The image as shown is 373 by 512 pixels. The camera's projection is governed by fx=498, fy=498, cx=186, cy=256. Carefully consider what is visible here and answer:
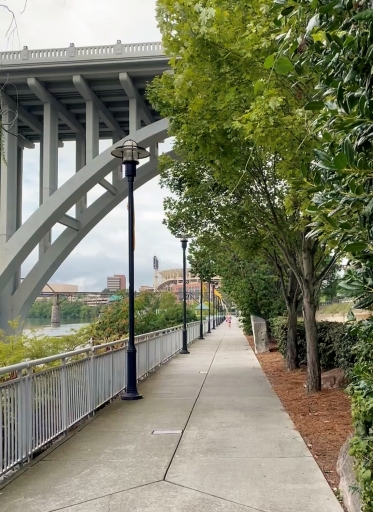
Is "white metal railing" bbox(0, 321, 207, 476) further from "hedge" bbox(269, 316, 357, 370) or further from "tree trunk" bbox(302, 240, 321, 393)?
"hedge" bbox(269, 316, 357, 370)

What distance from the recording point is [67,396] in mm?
7125

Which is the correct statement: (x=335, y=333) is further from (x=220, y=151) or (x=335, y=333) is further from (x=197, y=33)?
(x=197, y=33)

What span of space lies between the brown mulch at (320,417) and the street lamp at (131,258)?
3.04 meters

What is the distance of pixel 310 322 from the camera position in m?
10.4

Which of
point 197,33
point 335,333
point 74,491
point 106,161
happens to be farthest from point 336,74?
point 106,161

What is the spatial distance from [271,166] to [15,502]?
8.56 meters

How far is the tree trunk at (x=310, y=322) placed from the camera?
1017 cm

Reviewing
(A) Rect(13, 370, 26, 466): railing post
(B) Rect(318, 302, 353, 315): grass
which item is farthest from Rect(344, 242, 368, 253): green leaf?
(A) Rect(13, 370, 26, 466): railing post

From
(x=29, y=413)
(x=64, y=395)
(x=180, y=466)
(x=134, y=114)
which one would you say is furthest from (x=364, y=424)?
(x=134, y=114)

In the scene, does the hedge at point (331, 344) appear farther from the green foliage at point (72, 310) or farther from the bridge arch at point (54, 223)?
the bridge arch at point (54, 223)

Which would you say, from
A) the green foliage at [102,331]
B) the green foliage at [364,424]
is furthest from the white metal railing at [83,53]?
the green foliage at [364,424]

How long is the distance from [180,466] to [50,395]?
78.7 inches

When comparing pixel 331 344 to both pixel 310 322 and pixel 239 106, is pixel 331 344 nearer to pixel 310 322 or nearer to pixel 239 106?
pixel 310 322

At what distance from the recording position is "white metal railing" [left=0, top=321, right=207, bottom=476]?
5.30 m
